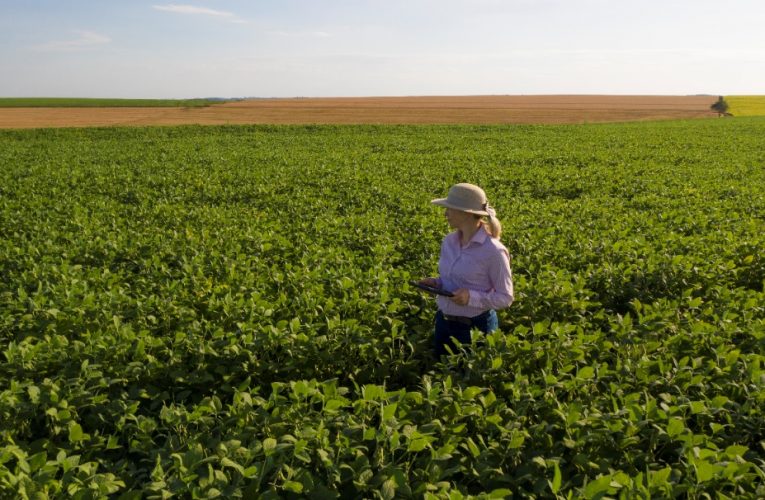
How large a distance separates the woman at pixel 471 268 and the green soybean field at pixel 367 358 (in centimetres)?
34

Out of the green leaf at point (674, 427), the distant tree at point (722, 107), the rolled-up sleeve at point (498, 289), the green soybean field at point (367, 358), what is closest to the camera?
the green soybean field at point (367, 358)

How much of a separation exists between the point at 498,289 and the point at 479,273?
0.67ft

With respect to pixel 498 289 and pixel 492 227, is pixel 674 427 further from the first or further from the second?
pixel 492 227

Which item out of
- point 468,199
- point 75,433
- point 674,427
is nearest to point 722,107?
point 468,199

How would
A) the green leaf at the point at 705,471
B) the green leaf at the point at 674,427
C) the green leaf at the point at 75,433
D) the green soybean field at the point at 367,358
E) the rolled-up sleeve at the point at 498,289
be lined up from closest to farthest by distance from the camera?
the green leaf at the point at 705,471, the green soybean field at the point at 367,358, the green leaf at the point at 674,427, the green leaf at the point at 75,433, the rolled-up sleeve at the point at 498,289

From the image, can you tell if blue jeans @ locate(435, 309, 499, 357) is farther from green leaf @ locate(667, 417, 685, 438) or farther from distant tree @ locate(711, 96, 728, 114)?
distant tree @ locate(711, 96, 728, 114)

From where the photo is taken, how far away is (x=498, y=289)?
4223 mm

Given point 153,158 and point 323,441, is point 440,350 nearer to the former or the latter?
point 323,441

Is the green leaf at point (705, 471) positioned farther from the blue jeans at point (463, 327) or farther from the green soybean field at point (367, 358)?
the blue jeans at point (463, 327)

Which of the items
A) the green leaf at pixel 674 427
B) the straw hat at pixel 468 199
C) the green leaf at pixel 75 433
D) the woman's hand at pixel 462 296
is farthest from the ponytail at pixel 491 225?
the green leaf at pixel 75 433

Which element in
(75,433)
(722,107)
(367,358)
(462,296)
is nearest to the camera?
(75,433)

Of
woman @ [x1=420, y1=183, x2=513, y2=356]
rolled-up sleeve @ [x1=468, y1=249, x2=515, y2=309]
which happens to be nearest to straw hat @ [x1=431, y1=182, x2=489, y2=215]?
woman @ [x1=420, y1=183, x2=513, y2=356]

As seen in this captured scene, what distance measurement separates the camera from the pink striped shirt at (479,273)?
418 cm

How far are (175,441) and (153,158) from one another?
20454 mm
